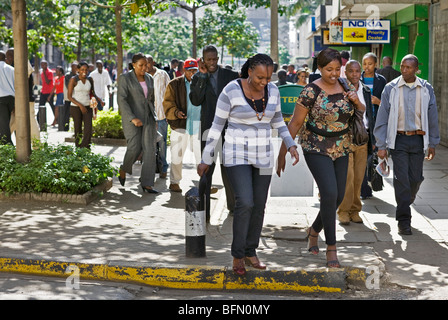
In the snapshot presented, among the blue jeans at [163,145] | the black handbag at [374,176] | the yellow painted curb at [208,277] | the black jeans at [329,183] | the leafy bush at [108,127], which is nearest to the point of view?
the yellow painted curb at [208,277]

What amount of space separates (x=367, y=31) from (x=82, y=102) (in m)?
9.44

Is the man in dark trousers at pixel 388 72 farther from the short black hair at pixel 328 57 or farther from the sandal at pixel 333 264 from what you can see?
the sandal at pixel 333 264

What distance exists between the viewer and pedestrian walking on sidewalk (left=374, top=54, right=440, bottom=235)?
8.32 m

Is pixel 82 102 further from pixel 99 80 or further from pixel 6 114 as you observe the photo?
pixel 99 80

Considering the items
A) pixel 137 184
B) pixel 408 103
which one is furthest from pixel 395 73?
pixel 408 103

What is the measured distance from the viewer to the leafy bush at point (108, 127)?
17344 millimetres

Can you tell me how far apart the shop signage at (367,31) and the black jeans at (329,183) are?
1497cm

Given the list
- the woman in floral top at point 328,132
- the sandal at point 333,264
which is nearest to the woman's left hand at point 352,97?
the woman in floral top at point 328,132

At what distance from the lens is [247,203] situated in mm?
6324

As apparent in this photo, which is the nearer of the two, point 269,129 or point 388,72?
point 269,129

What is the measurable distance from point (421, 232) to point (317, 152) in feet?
7.09

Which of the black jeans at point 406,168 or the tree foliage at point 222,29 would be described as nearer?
the black jeans at point 406,168

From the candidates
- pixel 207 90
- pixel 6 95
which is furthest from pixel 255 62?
pixel 6 95
